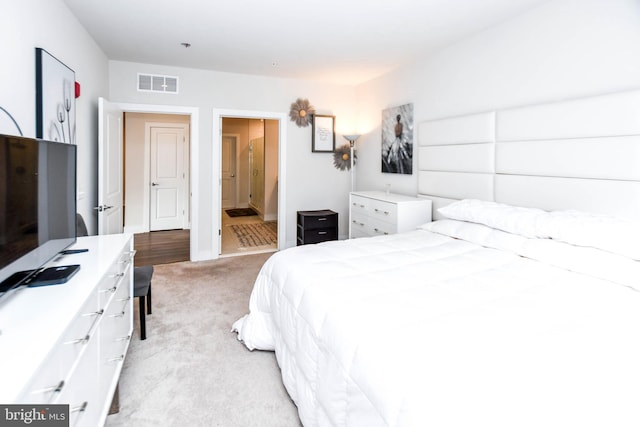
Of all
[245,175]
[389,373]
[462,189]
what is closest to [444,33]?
[462,189]

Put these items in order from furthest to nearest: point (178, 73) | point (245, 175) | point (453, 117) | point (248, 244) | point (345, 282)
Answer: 1. point (245, 175)
2. point (248, 244)
3. point (178, 73)
4. point (453, 117)
5. point (345, 282)

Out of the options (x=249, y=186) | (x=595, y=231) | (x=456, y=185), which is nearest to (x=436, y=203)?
(x=456, y=185)

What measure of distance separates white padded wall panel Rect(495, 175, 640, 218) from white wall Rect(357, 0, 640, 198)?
1.98ft

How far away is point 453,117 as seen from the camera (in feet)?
11.3

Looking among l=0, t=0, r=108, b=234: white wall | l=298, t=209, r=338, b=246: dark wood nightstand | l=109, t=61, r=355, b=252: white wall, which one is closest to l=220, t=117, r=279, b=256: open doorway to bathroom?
l=298, t=209, r=338, b=246: dark wood nightstand

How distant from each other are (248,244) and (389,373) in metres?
4.58

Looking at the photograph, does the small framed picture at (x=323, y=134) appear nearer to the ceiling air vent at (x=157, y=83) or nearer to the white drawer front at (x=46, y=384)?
the ceiling air vent at (x=157, y=83)

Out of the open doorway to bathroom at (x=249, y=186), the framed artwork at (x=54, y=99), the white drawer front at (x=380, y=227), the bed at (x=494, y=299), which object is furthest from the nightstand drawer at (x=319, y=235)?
the framed artwork at (x=54, y=99)

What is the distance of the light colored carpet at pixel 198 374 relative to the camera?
1.78 meters

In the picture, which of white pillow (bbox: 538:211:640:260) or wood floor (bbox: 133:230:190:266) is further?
wood floor (bbox: 133:230:190:266)

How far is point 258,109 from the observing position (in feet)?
15.6

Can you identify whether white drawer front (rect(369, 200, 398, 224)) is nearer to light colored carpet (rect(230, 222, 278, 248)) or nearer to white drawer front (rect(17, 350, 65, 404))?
light colored carpet (rect(230, 222, 278, 248))

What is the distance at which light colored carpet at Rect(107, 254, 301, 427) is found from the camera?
1.78 m

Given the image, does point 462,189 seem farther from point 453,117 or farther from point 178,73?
point 178,73
